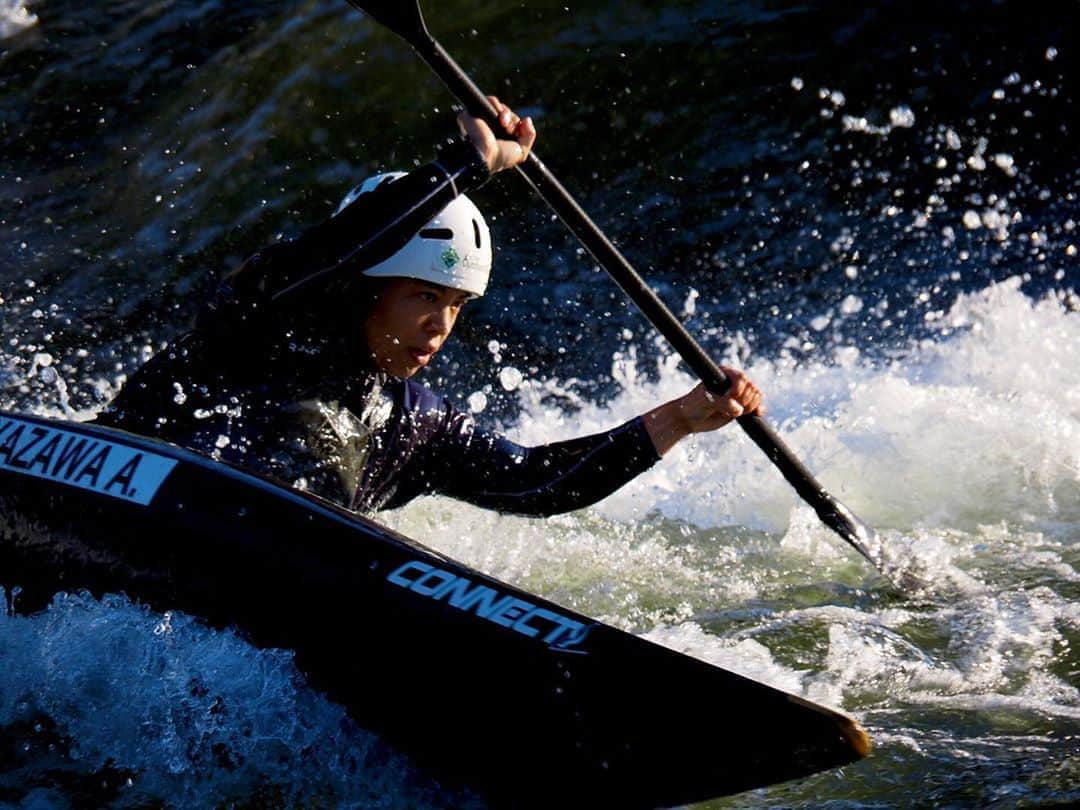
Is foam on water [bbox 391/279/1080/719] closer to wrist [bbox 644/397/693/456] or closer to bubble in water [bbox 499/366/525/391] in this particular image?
bubble in water [bbox 499/366/525/391]

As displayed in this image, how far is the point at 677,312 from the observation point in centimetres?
802

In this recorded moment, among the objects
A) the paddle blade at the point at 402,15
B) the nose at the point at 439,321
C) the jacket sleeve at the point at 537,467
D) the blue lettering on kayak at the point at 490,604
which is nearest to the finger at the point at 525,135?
the paddle blade at the point at 402,15

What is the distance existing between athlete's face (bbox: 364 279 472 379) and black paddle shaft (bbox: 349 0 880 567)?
1.68 feet

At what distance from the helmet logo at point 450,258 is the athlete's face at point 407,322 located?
0.22 ft

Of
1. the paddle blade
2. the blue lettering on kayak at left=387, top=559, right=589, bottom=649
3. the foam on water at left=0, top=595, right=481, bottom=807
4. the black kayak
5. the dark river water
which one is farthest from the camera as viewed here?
the paddle blade

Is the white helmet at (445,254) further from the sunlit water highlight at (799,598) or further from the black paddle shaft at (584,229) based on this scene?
the sunlit water highlight at (799,598)

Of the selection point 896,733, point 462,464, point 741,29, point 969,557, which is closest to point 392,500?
→ point 462,464

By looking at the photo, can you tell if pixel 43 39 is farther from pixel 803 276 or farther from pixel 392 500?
pixel 392 500

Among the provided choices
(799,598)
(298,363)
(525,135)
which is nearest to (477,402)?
(799,598)

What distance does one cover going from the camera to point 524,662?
3156 mm

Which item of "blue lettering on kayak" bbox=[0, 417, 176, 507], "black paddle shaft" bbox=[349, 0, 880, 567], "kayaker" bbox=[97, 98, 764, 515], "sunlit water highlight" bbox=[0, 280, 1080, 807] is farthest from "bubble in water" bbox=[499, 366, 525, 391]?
"blue lettering on kayak" bbox=[0, 417, 176, 507]

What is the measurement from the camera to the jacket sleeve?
447 cm

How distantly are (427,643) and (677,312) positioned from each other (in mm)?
5017

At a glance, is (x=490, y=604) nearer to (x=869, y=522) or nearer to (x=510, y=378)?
(x=869, y=522)
